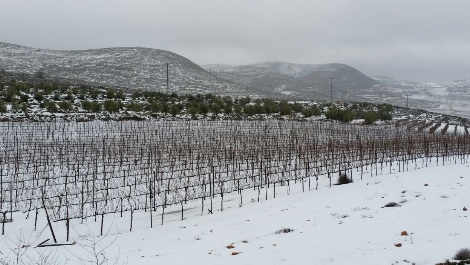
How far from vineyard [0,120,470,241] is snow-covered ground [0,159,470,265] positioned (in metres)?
0.63

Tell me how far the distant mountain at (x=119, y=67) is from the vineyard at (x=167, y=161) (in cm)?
4771

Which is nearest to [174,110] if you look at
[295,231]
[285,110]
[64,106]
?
[64,106]

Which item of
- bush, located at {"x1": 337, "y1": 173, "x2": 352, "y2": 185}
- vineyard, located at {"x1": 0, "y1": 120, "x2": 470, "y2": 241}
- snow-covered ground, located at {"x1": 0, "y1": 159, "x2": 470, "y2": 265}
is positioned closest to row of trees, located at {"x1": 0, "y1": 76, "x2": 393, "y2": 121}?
vineyard, located at {"x1": 0, "y1": 120, "x2": 470, "y2": 241}

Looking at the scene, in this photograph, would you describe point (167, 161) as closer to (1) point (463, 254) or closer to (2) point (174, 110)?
(1) point (463, 254)

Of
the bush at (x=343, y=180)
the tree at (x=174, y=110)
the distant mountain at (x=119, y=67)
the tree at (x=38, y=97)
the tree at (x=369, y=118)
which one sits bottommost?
the bush at (x=343, y=180)

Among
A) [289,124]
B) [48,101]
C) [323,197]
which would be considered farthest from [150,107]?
[323,197]

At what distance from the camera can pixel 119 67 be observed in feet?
284

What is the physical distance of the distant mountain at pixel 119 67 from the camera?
76.9m

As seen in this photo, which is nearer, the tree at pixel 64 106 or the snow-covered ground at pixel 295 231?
the snow-covered ground at pixel 295 231

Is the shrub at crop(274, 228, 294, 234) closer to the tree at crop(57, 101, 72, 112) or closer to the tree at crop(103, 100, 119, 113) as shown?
the tree at crop(103, 100, 119, 113)

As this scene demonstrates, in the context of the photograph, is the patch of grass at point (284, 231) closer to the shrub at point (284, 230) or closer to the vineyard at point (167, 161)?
the shrub at point (284, 230)

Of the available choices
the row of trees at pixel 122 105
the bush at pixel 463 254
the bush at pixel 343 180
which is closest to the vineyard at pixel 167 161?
the bush at pixel 343 180

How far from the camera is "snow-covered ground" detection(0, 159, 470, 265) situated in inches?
258

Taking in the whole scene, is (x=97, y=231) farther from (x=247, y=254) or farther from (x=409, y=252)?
(x=409, y=252)
